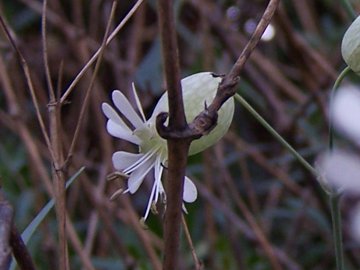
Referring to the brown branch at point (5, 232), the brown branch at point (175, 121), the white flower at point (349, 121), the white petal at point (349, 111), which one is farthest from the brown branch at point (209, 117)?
the white petal at point (349, 111)

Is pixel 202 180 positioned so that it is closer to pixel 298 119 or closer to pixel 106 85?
pixel 298 119

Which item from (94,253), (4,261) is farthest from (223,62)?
(4,261)

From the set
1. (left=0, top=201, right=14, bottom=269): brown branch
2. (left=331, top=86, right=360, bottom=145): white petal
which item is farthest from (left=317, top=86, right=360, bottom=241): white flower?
(left=0, top=201, right=14, bottom=269): brown branch

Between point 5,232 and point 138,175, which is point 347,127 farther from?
point 5,232

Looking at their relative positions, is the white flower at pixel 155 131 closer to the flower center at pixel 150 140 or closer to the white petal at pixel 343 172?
the flower center at pixel 150 140

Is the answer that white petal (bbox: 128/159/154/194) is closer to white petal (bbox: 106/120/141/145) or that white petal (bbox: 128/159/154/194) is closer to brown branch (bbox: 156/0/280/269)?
white petal (bbox: 106/120/141/145)

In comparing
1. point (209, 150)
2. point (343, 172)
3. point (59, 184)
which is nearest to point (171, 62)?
point (59, 184)
